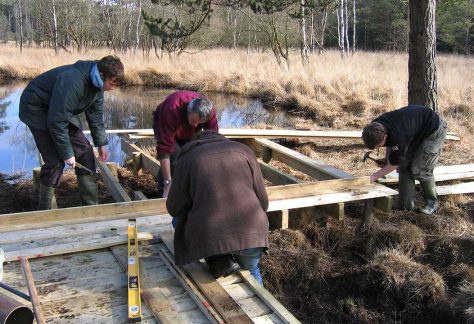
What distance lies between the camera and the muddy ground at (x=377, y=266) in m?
3.39

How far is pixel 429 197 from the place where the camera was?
15.2 feet

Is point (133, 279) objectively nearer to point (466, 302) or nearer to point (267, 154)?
point (466, 302)

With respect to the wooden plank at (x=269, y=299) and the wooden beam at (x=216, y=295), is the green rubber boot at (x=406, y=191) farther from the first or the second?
the wooden beam at (x=216, y=295)

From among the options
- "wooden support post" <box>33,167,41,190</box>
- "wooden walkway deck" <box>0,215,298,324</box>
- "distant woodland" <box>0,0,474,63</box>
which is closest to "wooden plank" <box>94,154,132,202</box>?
"wooden support post" <box>33,167,41,190</box>

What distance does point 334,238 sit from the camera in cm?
433

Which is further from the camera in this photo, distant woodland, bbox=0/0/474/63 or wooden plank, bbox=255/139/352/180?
distant woodland, bbox=0/0/474/63

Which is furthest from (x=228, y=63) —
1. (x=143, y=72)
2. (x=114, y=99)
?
(x=114, y=99)

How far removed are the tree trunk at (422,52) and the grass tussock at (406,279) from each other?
10.2 feet

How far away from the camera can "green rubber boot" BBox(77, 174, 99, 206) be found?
4328 mm

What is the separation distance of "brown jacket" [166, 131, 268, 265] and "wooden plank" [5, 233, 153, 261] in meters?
0.70

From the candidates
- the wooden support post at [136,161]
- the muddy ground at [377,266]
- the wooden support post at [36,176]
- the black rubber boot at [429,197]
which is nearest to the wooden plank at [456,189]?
the muddy ground at [377,266]

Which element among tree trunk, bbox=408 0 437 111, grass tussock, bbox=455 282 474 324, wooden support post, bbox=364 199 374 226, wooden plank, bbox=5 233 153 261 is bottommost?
grass tussock, bbox=455 282 474 324

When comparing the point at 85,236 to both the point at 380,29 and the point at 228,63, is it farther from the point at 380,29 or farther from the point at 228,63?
the point at 380,29

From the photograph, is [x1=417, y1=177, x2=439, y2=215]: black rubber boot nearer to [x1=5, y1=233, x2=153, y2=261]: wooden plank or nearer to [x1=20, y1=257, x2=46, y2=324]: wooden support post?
[x1=5, y1=233, x2=153, y2=261]: wooden plank
